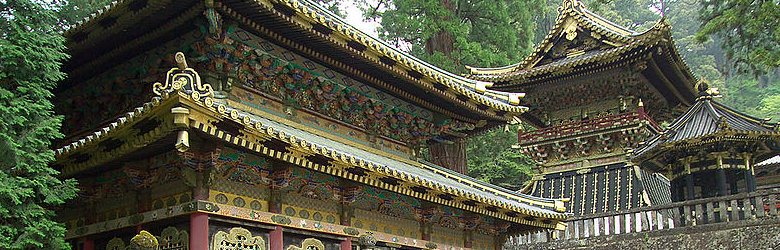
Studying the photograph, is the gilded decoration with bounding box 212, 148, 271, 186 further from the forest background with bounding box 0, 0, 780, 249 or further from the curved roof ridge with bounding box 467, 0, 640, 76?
the curved roof ridge with bounding box 467, 0, 640, 76

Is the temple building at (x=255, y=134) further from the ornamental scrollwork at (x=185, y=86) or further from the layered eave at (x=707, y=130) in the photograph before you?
the layered eave at (x=707, y=130)

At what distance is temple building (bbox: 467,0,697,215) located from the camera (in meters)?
21.7

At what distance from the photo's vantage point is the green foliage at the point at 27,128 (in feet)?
27.2

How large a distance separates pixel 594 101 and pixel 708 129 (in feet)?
19.6

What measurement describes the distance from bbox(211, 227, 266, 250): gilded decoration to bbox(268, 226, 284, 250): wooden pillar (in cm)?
13

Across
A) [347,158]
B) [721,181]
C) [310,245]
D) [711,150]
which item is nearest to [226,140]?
[347,158]

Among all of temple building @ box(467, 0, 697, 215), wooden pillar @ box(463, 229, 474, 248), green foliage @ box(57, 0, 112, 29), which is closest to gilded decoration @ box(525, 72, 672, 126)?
temple building @ box(467, 0, 697, 215)

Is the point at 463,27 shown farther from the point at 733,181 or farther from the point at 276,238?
the point at 276,238

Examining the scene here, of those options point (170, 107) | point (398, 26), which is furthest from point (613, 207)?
point (170, 107)

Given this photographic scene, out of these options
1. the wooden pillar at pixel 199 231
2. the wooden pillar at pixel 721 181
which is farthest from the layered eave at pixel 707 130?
the wooden pillar at pixel 199 231

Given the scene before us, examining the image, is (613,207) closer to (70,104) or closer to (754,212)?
(754,212)

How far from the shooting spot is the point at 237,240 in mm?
9516

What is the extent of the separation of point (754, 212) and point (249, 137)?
12.8 metres

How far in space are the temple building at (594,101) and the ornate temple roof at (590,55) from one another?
3 cm
